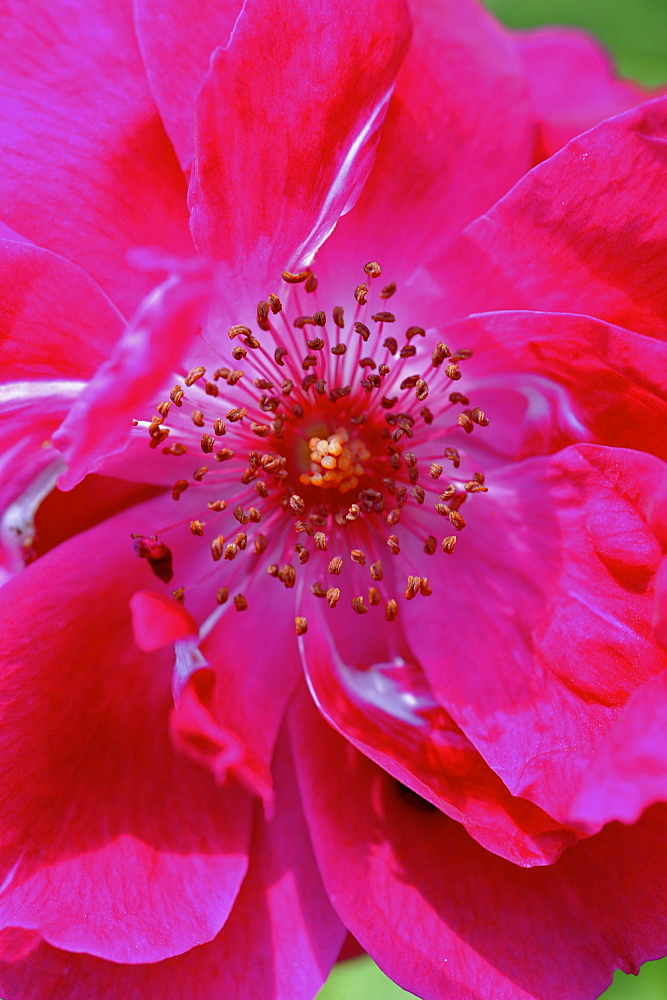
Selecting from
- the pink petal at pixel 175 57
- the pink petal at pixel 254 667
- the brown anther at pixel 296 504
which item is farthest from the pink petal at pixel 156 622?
the pink petal at pixel 175 57

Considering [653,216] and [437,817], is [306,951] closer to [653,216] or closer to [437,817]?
[437,817]

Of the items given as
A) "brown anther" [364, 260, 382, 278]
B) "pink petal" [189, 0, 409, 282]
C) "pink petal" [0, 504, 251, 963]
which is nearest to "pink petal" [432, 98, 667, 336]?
"brown anther" [364, 260, 382, 278]

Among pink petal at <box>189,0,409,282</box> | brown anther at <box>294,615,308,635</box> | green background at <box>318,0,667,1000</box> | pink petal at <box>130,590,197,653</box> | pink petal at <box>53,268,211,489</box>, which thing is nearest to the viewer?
pink petal at <box>53,268,211,489</box>

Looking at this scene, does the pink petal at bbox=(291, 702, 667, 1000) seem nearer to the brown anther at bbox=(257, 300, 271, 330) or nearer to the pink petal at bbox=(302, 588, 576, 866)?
the pink petal at bbox=(302, 588, 576, 866)

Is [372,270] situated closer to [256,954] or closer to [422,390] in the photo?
[422,390]

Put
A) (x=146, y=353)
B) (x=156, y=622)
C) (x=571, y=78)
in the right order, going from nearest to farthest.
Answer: (x=146, y=353), (x=156, y=622), (x=571, y=78)

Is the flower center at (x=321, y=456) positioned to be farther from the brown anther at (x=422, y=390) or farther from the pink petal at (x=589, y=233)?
the pink petal at (x=589, y=233)

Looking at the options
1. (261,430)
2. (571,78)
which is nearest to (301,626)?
(261,430)
